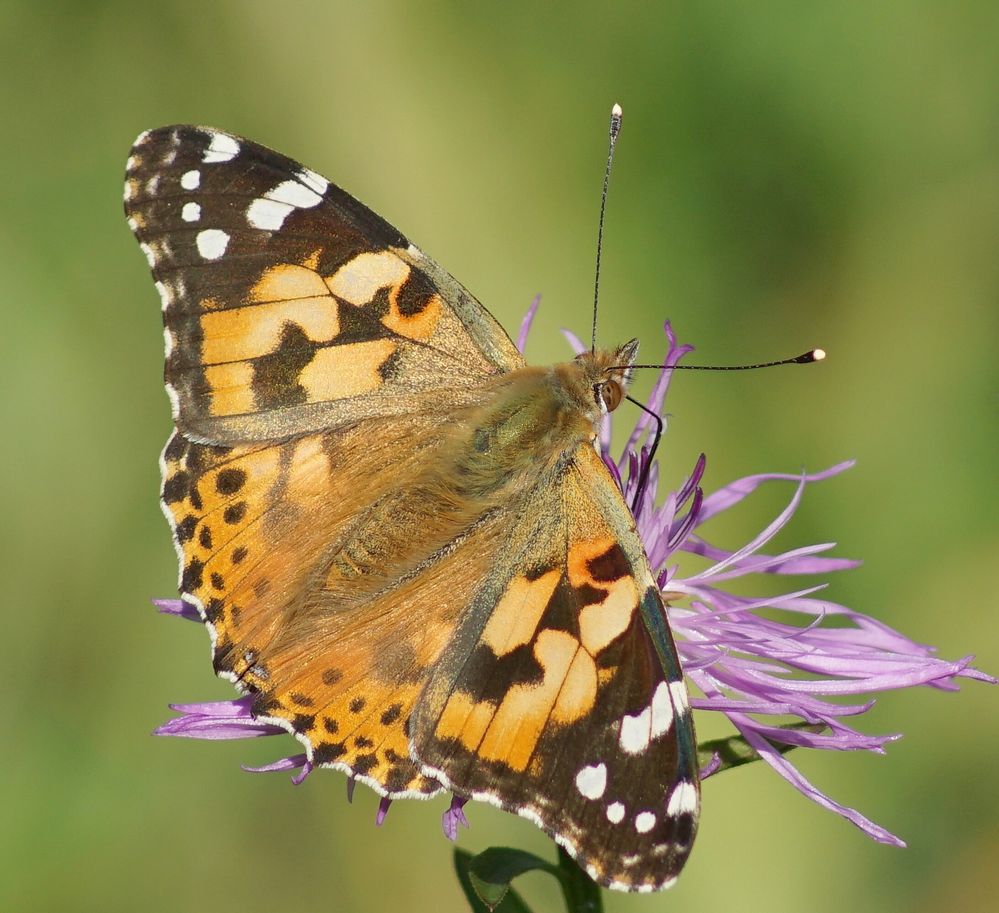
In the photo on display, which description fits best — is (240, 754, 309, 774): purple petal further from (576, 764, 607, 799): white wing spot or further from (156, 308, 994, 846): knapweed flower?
(576, 764, 607, 799): white wing spot

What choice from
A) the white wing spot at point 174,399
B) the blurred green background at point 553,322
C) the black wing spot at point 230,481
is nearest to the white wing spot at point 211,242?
the white wing spot at point 174,399

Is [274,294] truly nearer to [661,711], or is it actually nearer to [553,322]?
[661,711]

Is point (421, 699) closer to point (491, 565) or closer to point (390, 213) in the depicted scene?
point (491, 565)

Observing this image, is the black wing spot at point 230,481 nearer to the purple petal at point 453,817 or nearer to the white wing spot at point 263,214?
the white wing spot at point 263,214

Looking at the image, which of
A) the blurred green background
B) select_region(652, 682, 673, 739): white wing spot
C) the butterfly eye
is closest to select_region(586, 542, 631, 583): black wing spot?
select_region(652, 682, 673, 739): white wing spot

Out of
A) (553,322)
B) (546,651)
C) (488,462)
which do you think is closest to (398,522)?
(488,462)

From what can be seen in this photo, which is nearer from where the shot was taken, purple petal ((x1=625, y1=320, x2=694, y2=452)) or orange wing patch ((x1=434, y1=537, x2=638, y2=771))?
orange wing patch ((x1=434, y1=537, x2=638, y2=771))
